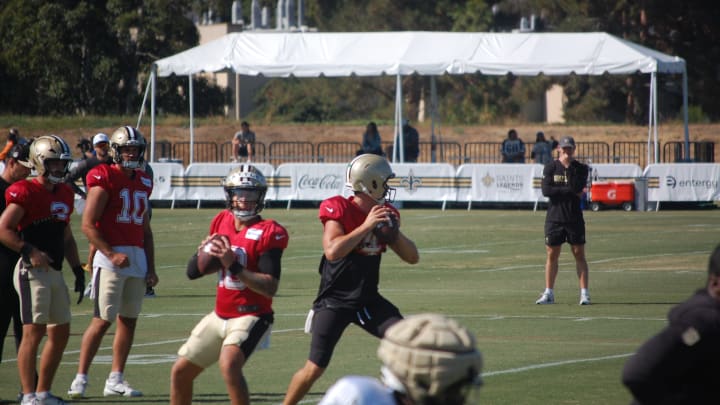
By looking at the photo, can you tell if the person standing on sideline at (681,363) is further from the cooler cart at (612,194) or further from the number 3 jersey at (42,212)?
the cooler cart at (612,194)

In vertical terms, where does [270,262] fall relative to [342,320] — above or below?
above

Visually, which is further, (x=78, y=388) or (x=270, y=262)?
(x=78, y=388)

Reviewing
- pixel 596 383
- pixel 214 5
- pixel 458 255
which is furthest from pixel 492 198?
pixel 214 5

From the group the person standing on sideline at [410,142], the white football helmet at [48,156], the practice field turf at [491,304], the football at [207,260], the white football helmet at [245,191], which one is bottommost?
the practice field turf at [491,304]

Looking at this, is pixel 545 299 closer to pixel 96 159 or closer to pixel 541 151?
pixel 96 159

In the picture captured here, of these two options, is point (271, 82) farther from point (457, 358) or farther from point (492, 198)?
point (457, 358)

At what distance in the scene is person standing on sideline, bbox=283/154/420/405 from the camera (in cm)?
863

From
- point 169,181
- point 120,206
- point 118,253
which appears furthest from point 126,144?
point 169,181

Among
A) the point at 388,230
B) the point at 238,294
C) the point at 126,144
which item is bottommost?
the point at 238,294

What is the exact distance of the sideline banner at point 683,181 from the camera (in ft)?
106

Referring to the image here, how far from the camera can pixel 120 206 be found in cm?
1030

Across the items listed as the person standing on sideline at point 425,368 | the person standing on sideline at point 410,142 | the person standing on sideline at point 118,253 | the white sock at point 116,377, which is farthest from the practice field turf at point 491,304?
the person standing on sideline at point 410,142

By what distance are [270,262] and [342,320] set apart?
93 cm

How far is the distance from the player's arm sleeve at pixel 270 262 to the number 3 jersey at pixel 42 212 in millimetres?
2538
